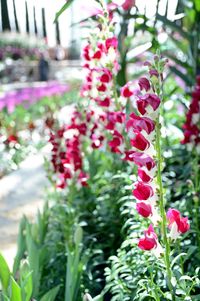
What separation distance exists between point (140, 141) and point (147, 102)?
0.28ft

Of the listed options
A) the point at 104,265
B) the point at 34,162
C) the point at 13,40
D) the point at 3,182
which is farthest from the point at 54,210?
the point at 13,40

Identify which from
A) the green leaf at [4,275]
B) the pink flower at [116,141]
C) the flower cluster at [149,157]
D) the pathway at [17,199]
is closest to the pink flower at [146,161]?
the flower cluster at [149,157]

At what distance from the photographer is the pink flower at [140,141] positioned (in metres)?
1.09

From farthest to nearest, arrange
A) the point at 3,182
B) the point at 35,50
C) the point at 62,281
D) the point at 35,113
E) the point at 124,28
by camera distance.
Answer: the point at 35,50 → the point at 35,113 → the point at 3,182 → the point at 124,28 → the point at 62,281

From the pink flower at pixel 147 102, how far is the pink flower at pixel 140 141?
5cm

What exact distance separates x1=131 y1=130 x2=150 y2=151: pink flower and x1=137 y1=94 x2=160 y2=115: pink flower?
51 millimetres

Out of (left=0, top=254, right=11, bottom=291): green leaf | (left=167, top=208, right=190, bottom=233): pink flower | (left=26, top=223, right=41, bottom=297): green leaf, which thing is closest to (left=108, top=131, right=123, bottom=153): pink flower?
(left=26, top=223, right=41, bottom=297): green leaf

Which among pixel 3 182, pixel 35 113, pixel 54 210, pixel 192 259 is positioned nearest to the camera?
pixel 192 259

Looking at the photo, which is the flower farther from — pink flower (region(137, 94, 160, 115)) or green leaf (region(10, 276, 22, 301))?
green leaf (region(10, 276, 22, 301))

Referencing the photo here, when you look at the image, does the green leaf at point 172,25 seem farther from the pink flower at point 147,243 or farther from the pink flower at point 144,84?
the pink flower at point 147,243

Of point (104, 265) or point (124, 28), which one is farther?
point (124, 28)

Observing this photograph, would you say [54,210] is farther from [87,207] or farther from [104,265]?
[104,265]

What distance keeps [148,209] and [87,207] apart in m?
1.07

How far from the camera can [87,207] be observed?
218 cm
